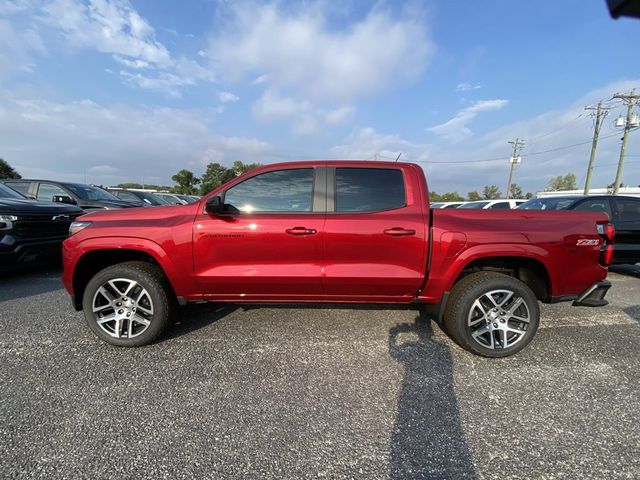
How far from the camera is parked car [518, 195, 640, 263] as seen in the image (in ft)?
17.6

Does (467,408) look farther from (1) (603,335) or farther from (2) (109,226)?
(2) (109,226)

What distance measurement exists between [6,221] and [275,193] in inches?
182

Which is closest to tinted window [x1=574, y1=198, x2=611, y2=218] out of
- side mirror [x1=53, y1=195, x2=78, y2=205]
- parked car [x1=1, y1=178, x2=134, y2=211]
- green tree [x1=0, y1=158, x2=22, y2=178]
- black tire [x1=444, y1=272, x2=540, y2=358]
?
black tire [x1=444, y1=272, x2=540, y2=358]

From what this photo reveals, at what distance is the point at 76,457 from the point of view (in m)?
1.73

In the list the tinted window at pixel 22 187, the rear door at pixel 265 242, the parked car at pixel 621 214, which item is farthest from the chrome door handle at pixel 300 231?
the tinted window at pixel 22 187

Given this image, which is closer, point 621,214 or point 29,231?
point 29,231

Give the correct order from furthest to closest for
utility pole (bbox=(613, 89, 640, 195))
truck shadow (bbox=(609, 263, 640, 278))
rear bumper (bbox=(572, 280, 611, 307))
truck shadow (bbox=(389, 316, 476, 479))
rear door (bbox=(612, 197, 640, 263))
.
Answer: utility pole (bbox=(613, 89, 640, 195)) < truck shadow (bbox=(609, 263, 640, 278)) < rear door (bbox=(612, 197, 640, 263)) < rear bumper (bbox=(572, 280, 611, 307)) < truck shadow (bbox=(389, 316, 476, 479))

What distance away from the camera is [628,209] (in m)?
5.67

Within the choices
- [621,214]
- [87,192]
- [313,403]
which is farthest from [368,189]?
[87,192]

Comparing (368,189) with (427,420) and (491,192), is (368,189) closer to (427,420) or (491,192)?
(427,420)

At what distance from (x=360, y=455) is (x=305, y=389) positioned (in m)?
0.68

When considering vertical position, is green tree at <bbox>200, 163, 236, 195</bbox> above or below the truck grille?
above

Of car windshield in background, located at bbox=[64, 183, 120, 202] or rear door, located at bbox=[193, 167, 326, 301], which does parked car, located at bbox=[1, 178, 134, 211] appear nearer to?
car windshield in background, located at bbox=[64, 183, 120, 202]

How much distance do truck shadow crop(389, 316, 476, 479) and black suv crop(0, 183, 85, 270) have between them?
5.58 m
